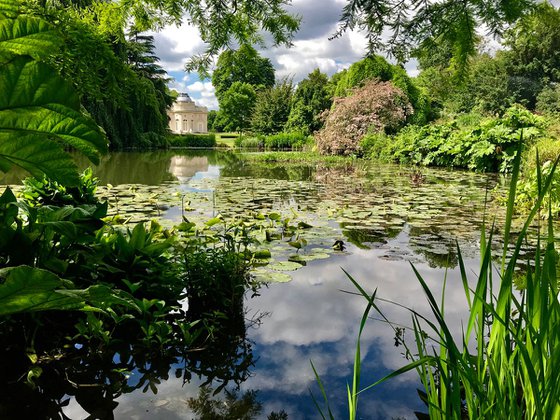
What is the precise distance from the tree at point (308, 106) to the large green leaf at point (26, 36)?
23654mm

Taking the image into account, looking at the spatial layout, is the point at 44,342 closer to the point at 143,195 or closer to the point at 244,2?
the point at 244,2

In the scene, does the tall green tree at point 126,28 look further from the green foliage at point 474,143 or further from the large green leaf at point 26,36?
the green foliage at point 474,143

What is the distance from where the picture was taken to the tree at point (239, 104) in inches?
1315

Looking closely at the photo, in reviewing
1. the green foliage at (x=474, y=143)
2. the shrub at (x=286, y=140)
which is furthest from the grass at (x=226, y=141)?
the green foliage at (x=474, y=143)

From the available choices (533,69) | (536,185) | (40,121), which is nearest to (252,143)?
(533,69)

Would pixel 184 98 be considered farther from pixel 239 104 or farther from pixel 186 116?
pixel 239 104

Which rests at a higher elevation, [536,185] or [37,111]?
[37,111]

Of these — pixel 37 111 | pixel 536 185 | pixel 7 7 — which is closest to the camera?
pixel 37 111

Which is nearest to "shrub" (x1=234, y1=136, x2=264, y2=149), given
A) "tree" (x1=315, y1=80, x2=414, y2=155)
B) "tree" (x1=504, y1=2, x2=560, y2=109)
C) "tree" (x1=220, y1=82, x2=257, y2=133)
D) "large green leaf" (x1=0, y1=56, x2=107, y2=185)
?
"tree" (x1=220, y1=82, x2=257, y2=133)

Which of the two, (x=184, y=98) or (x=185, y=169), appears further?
(x=184, y=98)

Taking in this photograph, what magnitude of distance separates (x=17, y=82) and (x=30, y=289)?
0.88 ft

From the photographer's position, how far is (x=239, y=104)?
34656mm

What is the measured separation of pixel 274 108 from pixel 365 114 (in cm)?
1163

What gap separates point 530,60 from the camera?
2430 centimetres
